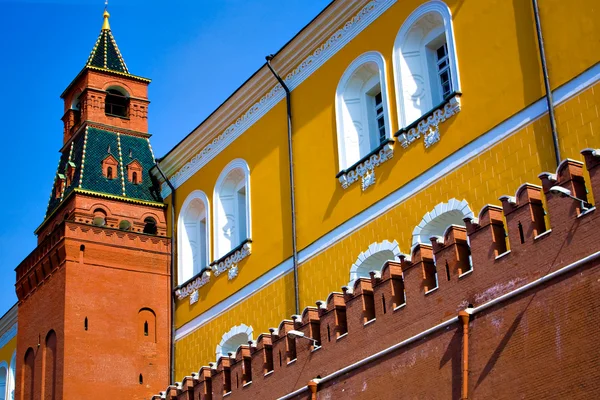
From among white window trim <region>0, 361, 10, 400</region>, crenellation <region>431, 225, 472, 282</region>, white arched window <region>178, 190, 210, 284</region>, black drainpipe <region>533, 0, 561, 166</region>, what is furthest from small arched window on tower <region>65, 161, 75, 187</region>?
crenellation <region>431, 225, 472, 282</region>

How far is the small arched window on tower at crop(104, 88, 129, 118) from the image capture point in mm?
26469

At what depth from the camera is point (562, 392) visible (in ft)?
37.7

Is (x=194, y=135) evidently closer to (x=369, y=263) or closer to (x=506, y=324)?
(x=369, y=263)

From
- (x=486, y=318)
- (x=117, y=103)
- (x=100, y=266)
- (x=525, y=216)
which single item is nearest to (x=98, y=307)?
(x=100, y=266)

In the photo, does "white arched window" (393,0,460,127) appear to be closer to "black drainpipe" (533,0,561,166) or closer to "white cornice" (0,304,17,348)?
"black drainpipe" (533,0,561,166)

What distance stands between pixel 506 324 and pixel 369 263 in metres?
6.04

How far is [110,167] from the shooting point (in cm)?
2497

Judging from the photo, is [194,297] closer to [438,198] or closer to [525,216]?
[438,198]

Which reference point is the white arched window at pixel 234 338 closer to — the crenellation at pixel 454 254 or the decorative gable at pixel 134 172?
the decorative gable at pixel 134 172

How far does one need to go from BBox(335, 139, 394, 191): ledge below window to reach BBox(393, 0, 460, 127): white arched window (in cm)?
49

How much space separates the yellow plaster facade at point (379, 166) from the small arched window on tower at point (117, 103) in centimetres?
221

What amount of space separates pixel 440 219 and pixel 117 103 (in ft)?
39.0

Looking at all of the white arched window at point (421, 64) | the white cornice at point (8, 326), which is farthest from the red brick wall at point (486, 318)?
the white cornice at point (8, 326)

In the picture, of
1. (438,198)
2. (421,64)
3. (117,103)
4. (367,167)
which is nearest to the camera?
(438,198)
